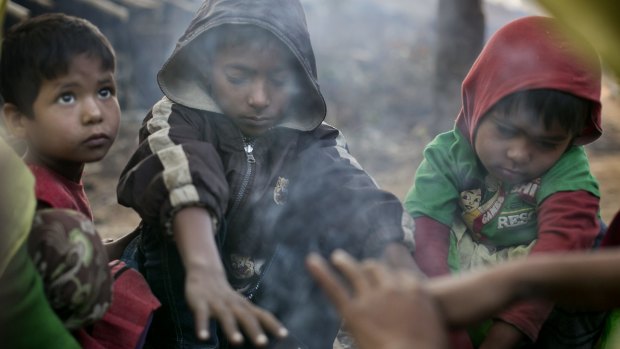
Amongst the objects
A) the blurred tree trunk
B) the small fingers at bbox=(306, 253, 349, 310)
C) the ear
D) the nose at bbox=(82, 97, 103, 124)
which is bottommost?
the blurred tree trunk

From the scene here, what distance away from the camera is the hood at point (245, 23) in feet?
8.27

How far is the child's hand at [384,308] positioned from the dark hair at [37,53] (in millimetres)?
1157

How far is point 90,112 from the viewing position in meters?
2.16

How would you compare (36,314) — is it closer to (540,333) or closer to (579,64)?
(540,333)

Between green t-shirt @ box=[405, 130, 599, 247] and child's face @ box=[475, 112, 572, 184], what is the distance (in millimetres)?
62

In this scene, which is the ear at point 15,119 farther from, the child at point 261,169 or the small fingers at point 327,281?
the small fingers at point 327,281

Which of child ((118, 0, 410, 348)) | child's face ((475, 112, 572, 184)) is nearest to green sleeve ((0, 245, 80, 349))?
child ((118, 0, 410, 348))

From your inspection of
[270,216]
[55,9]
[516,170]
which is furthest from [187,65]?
[55,9]

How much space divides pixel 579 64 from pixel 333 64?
1042cm

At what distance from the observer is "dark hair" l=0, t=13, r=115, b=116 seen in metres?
2.11

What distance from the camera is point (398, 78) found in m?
13.1

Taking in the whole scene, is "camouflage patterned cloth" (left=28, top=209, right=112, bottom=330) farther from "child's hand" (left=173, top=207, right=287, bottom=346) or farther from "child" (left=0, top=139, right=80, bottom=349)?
"child's hand" (left=173, top=207, right=287, bottom=346)

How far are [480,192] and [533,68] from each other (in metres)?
0.49

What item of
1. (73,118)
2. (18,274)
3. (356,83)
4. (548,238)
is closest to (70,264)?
(18,274)
